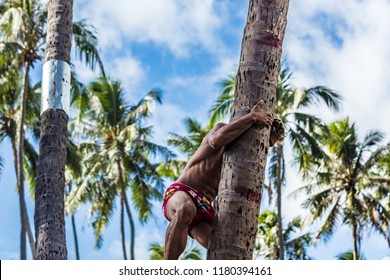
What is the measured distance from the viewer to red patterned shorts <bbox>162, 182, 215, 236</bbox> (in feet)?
18.8

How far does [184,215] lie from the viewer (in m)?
5.51

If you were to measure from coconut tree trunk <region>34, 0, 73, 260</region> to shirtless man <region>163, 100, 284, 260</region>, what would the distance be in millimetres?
3442

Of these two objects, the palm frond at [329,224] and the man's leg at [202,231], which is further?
the palm frond at [329,224]

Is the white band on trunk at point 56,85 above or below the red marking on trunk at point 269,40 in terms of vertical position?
above

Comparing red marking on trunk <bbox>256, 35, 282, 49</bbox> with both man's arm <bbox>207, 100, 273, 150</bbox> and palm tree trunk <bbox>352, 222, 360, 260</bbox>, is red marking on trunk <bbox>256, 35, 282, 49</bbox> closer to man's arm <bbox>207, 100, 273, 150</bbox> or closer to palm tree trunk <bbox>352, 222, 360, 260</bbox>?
A: man's arm <bbox>207, 100, 273, 150</bbox>

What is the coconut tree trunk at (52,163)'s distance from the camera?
9.19m

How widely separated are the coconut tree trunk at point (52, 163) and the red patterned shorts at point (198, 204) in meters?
3.41

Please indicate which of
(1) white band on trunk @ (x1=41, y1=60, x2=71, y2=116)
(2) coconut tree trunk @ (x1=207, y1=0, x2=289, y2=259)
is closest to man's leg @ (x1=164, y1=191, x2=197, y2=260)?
(2) coconut tree trunk @ (x1=207, y1=0, x2=289, y2=259)

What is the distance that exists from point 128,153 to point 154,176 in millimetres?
1257

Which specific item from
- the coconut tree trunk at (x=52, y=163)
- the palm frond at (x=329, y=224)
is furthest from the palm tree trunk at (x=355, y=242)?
the coconut tree trunk at (x=52, y=163)

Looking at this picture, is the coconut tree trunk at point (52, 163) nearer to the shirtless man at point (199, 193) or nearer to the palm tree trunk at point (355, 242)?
the shirtless man at point (199, 193)

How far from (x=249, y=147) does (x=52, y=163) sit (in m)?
4.94

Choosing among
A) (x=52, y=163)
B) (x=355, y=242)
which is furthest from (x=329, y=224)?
(x=52, y=163)

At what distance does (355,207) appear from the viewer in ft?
100
